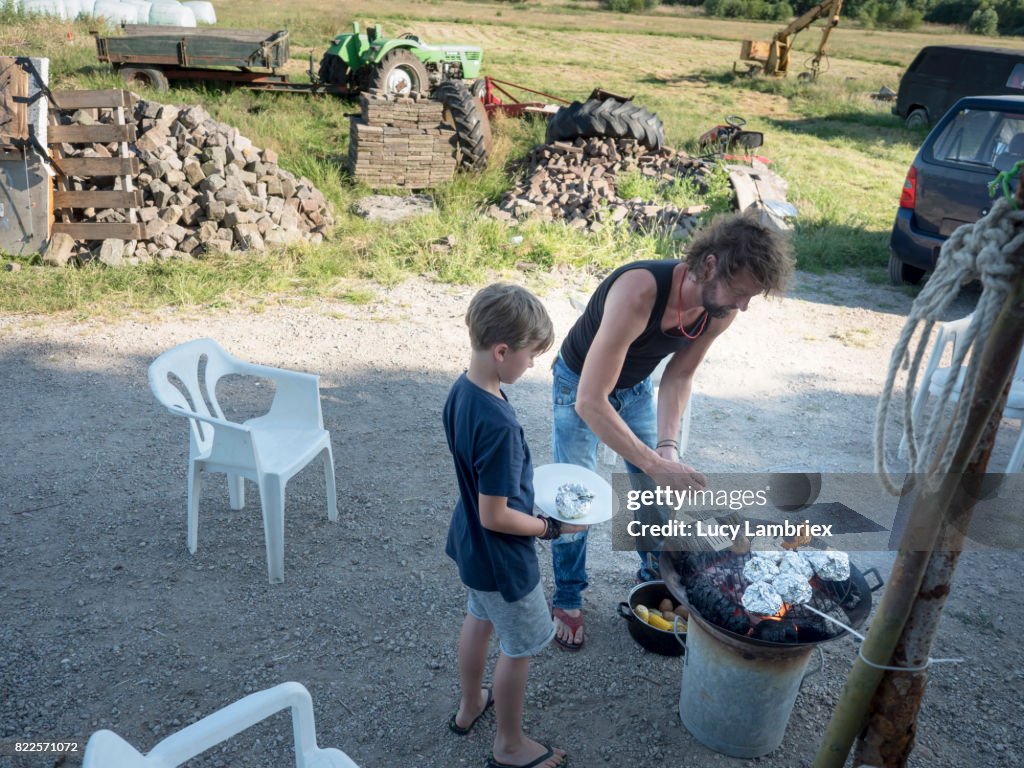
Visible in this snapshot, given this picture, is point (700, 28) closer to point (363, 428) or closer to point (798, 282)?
point (798, 282)

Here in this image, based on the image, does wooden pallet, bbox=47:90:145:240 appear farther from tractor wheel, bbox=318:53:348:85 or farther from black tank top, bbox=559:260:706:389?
tractor wheel, bbox=318:53:348:85

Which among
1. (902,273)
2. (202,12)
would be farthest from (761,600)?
(202,12)

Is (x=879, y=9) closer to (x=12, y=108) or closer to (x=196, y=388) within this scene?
(x=12, y=108)

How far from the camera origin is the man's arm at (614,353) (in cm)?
268

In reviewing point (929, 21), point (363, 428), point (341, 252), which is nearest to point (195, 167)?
point (341, 252)

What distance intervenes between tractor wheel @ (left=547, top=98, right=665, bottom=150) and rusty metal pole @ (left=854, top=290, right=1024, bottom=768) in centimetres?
914

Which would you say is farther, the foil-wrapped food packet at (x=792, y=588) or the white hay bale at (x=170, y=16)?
the white hay bale at (x=170, y=16)

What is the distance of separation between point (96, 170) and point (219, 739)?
733 centimetres

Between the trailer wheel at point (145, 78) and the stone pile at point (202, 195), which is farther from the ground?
the trailer wheel at point (145, 78)

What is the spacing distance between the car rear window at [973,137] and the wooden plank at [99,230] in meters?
7.50

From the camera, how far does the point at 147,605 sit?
346cm

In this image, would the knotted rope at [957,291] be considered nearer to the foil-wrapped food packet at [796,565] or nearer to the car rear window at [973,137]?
the foil-wrapped food packet at [796,565]

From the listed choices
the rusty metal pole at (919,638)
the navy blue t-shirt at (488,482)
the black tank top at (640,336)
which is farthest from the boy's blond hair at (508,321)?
the rusty metal pole at (919,638)


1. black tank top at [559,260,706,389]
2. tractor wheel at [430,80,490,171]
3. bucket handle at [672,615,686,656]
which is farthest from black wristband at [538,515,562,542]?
tractor wheel at [430,80,490,171]
